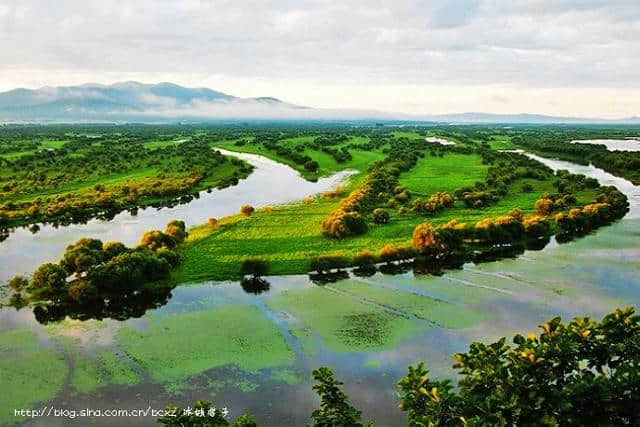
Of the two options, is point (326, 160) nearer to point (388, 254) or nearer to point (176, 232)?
point (176, 232)

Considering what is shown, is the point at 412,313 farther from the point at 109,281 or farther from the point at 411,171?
the point at 411,171

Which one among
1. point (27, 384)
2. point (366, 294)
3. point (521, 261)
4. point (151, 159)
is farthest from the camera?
point (151, 159)

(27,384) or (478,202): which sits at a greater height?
(478,202)

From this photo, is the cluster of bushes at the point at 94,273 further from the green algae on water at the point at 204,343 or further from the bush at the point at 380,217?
the bush at the point at 380,217

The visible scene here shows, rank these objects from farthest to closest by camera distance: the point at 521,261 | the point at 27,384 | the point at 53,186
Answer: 1. the point at 53,186
2. the point at 521,261
3. the point at 27,384

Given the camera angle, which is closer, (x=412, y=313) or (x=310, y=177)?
(x=412, y=313)

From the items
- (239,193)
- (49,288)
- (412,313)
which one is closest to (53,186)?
(239,193)

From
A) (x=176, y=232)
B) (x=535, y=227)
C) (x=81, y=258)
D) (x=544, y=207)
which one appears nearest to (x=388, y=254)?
(x=535, y=227)

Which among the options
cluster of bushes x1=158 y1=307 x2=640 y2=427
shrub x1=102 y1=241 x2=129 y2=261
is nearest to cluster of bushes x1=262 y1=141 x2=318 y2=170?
shrub x1=102 y1=241 x2=129 y2=261
